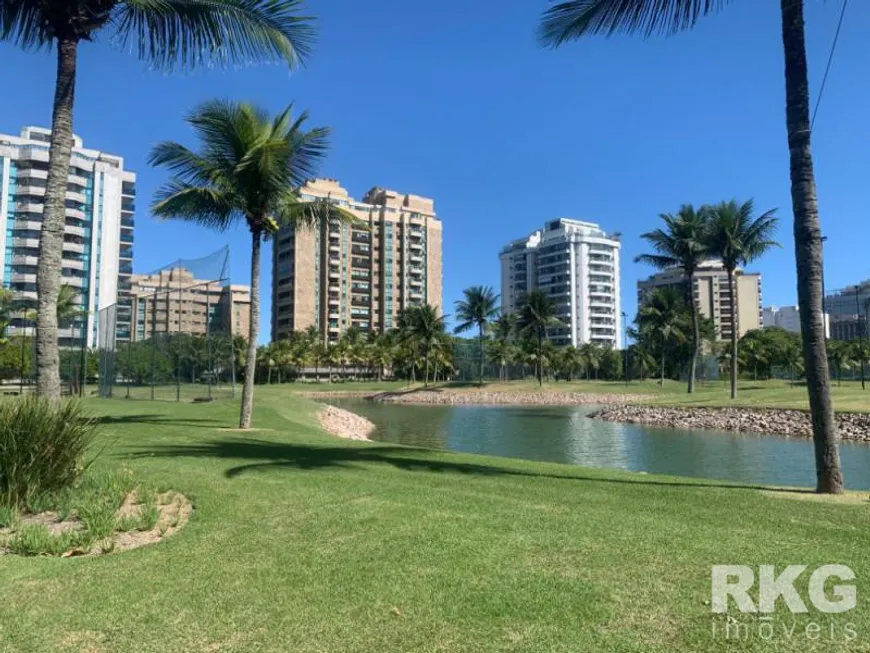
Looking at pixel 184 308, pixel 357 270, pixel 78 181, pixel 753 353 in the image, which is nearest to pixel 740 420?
pixel 184 308

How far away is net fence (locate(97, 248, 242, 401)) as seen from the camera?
28.6 metres

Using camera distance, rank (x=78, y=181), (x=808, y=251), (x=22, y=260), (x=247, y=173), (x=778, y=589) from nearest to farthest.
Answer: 1. (x=778, y=589)
2. (x=808, y=251)
3. (x=247, y=173)
4. (x=22, y=260)
5. (x=78, y=181)

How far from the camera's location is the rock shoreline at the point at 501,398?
60562mm

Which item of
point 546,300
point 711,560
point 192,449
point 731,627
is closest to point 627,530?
point 711,560

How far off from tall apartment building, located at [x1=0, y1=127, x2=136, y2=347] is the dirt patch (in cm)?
8332

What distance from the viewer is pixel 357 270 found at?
130375 mm

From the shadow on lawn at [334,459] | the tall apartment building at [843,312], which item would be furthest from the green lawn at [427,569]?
the tall apartment building at [843,312]

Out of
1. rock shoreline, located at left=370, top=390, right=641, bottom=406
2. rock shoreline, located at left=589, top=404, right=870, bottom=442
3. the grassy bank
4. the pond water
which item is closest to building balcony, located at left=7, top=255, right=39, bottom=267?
the grassy bank

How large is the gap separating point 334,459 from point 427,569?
21.3 ft

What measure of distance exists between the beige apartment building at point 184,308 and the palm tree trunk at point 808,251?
75.5ft

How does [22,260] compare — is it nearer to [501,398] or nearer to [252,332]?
[501,398]

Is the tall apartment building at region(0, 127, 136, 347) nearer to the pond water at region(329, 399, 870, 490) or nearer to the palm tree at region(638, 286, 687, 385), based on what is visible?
the palm tree at region(638, 286, 687, 385)

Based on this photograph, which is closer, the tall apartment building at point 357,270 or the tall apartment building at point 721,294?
the tall apartment building at point 357,270

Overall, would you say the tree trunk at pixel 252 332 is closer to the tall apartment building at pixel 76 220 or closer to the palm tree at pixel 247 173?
the palm tree at pixel 247 173
